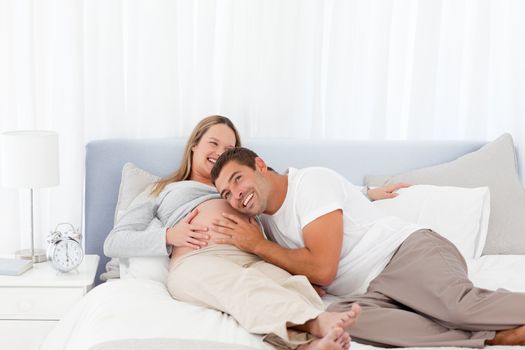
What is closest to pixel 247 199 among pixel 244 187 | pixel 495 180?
pixel 244 187

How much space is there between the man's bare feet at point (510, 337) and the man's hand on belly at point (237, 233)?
0.77 meters

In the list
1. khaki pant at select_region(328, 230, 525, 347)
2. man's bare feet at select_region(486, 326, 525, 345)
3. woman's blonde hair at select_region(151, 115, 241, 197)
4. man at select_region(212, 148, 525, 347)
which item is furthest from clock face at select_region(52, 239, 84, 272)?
man's bare feet at select_region(486, 326, 525, 345)

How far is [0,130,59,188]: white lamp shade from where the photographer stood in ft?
8.74

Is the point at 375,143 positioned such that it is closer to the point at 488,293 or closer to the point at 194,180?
the point at 194,180

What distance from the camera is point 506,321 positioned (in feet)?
6.46

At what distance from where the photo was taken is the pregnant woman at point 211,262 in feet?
6.36

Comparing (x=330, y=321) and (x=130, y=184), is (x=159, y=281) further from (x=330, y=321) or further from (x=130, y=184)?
(x=330, y=321)

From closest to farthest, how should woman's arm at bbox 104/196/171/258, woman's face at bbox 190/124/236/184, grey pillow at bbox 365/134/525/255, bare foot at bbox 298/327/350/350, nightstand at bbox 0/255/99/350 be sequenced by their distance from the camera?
bare foot at bbox 298/327/350/350
woman's arm at bbox 104/196/171/258
nightstand at bbox 0/255/99/350
woman's face at bbox 190/124/236/184
grey pillow at bbox 365/134/525/255

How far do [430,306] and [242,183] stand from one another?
686 mm

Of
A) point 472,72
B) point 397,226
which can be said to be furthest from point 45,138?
point 472,72

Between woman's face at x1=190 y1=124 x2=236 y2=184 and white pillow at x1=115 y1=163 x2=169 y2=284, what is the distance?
0.64ft

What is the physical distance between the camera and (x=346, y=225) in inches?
95.0

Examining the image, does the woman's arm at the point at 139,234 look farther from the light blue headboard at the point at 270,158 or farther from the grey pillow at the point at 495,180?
the grey pillow at the point at 495,180

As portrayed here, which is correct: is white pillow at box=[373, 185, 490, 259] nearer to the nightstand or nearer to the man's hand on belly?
the man's hand on belly
